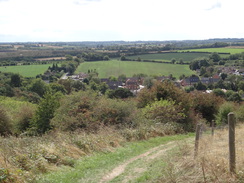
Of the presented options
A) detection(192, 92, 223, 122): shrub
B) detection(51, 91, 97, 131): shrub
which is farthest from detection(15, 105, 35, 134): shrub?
detection(192, 92, 223, 122): shrub

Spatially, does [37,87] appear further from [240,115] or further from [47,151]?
[47,151]

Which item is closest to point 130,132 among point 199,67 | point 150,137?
point 150,137

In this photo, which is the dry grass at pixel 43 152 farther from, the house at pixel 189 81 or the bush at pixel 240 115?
the house at pixel 189 81

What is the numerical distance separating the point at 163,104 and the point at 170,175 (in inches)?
420

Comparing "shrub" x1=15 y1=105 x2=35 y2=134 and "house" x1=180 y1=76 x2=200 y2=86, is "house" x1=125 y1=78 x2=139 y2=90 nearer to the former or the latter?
"house" x1=180 y1=76 x2=200 y2=86

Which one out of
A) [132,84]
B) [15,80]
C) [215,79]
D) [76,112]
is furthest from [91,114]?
[215,79]

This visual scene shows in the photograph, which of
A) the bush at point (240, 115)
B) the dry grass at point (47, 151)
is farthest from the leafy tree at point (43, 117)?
the bush at point (240, 115)

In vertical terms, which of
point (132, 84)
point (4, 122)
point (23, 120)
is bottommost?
point (132, 84)

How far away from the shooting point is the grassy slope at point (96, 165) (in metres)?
6.45

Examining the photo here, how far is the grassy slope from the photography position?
6.45 m

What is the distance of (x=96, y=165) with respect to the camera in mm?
7559

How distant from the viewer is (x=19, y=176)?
19.1ft

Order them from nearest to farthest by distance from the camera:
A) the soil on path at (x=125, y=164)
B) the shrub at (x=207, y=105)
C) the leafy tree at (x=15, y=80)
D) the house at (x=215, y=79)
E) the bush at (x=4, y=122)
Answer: the soil on path at (x=125, y=164)
the bush at (x=4, y=122)
the shrub at (x=207, y=105)
the leafy tree at (x=15, y=80)
the house at (x=215, y=79)

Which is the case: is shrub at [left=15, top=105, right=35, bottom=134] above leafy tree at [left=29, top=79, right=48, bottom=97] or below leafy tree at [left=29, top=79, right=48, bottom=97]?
above
